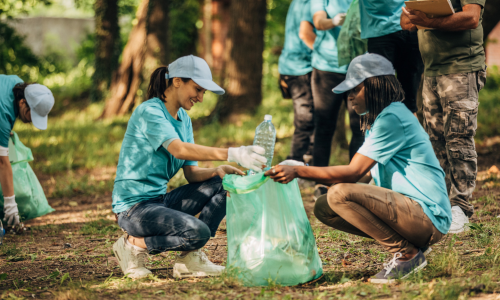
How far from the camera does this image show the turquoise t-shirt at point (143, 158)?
301 cm

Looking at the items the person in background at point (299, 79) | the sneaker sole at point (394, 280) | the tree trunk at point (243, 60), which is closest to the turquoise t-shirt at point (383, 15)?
the person in background at point (299, 79)

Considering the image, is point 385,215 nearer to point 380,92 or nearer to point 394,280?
point 394,280

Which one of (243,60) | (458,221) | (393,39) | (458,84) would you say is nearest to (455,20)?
(458,84)

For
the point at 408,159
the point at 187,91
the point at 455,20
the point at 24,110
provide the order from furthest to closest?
1. the point at 24,110
2. the point at 455,20
3. the point at 187,91
4. the point at 408,159

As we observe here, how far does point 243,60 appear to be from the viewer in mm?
9188

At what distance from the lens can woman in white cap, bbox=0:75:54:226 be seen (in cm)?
412

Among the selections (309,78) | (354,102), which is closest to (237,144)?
(309,78)

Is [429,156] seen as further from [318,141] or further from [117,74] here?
[117,74]

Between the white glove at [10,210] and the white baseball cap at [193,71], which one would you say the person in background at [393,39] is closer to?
the white baseball cap at [193,71]

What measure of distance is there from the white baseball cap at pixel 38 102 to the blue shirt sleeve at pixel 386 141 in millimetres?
2760

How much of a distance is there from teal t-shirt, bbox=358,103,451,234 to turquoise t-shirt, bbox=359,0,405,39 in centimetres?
152

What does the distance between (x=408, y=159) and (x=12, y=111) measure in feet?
10.4

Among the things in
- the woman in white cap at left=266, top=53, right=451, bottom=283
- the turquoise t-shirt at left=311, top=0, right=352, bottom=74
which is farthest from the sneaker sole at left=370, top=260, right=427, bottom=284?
the turquoise t-shirt at left=311, top=0, right=352, bottom=74

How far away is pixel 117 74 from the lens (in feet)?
40.1
